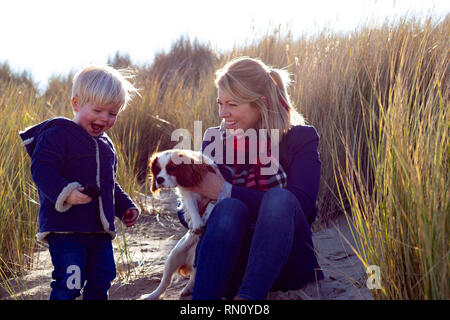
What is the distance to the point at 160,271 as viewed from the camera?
11.1 ft

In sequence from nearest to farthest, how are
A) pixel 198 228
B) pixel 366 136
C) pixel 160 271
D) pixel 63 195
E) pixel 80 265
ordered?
pixel 63 195 → pixel 80 265 → pixel 198 228 → pixel 366 136 → pixel 160 271

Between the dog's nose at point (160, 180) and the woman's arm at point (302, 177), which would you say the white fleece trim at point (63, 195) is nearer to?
the dog's nose at point (160, 180)

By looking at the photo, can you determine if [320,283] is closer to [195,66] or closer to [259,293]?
[259,293]

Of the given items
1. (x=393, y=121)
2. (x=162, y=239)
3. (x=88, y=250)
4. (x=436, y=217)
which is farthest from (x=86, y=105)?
(x=162, y=239)

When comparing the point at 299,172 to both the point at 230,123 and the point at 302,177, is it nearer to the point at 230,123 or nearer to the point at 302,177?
the point at 302,177

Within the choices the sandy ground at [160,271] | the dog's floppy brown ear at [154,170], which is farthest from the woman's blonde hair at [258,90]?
the sandy ground at [160,271]

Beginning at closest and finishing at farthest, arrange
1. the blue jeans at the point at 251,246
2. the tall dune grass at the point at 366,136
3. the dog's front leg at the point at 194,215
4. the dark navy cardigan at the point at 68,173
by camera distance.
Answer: the tall dune grass at the point at 366,136, the blue jeans at the point at 251,246, the dark navy cardigan at the point at 68,173, the dog's front leg at the point at 194,215

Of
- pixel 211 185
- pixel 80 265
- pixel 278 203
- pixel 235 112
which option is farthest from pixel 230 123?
pixel 80 265

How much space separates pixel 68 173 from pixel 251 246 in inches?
38.1

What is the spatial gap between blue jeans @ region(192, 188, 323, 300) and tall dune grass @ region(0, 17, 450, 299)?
317 millimetres

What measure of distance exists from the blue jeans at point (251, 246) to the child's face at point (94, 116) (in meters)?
0.74

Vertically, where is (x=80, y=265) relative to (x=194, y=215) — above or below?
below

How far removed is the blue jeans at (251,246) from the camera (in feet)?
7.15

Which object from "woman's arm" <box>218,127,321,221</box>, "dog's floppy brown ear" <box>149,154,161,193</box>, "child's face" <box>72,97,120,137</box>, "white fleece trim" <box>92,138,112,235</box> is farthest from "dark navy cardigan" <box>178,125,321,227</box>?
"child's face" <box>72,97,120,137</box>
